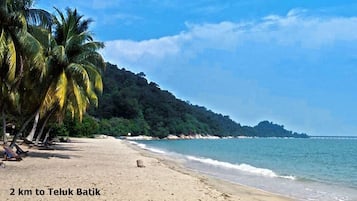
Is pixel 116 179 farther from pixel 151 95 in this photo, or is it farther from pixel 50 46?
pixel 151 95

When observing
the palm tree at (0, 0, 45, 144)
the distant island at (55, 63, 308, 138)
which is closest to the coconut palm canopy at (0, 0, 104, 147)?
the palm tree at (0, 0, 45, 144)

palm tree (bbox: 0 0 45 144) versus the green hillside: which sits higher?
the green hillside

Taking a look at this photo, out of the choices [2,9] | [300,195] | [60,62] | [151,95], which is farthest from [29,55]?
[151,95]

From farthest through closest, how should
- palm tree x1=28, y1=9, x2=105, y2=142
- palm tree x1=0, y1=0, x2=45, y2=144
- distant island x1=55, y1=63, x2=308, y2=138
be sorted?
distant island x1=55, y1=63, x2=308, y2=138
palm tree x1=28, y1=9, x2=105, y2=142
palm tree x1=0, y1=0, x2=45, y2=144

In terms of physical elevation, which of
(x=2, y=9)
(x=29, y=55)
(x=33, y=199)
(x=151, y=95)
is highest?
(x=151, y=95)

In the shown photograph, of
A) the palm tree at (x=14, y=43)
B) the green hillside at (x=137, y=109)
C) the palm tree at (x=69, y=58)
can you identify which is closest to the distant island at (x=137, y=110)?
the green hillside at (x=137, y=109)

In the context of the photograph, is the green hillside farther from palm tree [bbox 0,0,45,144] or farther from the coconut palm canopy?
palm tree [bbox 0,0,45,144]

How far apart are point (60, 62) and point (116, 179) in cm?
916

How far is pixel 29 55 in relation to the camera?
17.0 meters

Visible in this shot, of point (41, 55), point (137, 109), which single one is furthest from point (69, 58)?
point (137, 109)

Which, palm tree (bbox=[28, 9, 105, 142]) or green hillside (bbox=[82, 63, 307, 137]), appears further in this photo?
green hillside (bbox=[82, 63, 307, 137])

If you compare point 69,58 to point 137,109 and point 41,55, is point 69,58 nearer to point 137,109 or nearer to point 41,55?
point 41,55

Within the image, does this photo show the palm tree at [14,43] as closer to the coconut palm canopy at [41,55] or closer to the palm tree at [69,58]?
the coconut palm canopy at [41,55]

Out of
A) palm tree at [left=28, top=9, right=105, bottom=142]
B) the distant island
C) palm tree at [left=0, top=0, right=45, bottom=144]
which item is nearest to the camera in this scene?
palm tree at [left=0, top=0, right=45, bottom=144]
